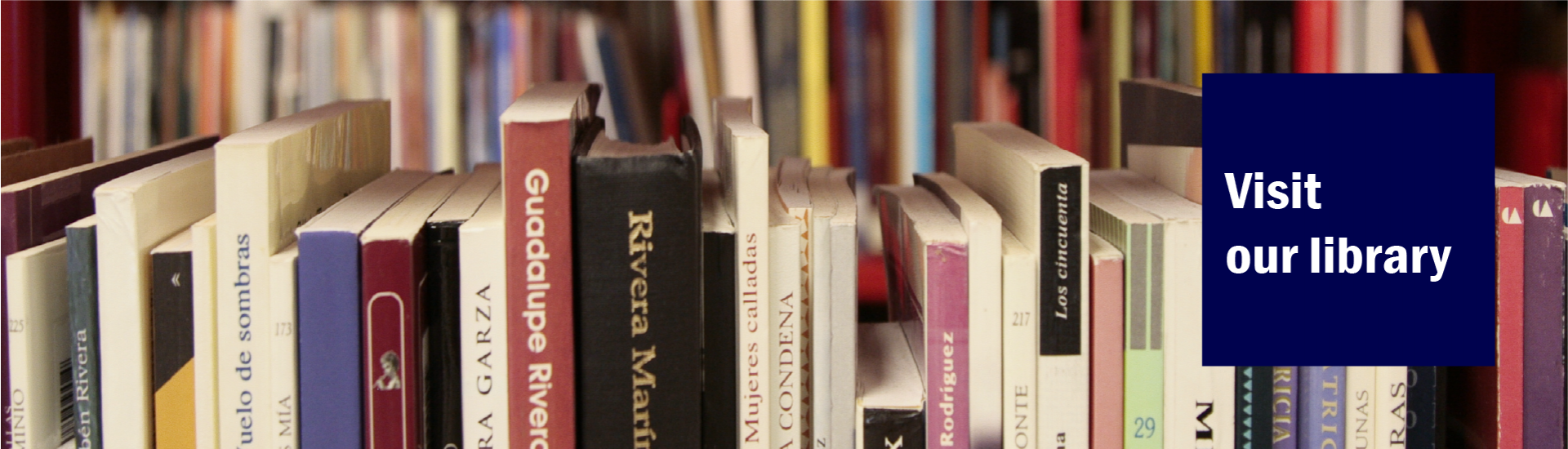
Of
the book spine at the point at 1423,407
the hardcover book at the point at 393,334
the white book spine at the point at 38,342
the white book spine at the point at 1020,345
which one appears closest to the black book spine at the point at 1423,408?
the book spine at the point at 1423,407

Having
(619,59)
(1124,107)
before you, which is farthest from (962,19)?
(619,59)

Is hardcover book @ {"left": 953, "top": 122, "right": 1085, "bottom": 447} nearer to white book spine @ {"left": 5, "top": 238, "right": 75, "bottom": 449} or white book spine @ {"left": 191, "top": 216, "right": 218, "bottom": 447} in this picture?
white book spine @ {"left": 191, "top": 216, "right": 218, "bottom": 447}

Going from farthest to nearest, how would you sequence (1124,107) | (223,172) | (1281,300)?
(1124,107) → (1281,300) → (223,172)

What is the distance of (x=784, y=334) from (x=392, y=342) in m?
0.22

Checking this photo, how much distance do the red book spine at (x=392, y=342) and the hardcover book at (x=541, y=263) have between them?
5 centimetres

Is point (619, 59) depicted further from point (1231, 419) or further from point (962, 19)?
point (1231, 419)

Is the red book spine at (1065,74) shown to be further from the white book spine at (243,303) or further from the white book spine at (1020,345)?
the white book spine at (243,303)

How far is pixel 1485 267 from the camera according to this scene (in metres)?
0.73

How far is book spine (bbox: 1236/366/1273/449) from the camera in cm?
72

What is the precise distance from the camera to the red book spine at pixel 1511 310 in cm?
73

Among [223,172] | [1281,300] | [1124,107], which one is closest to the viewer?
[223,172]

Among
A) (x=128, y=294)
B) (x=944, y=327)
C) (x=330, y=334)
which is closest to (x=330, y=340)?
(x=330, y=334)

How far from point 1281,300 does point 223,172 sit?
61cm

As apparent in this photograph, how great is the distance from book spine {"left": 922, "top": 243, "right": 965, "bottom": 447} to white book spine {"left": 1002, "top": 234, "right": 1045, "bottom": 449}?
0.07 ft
